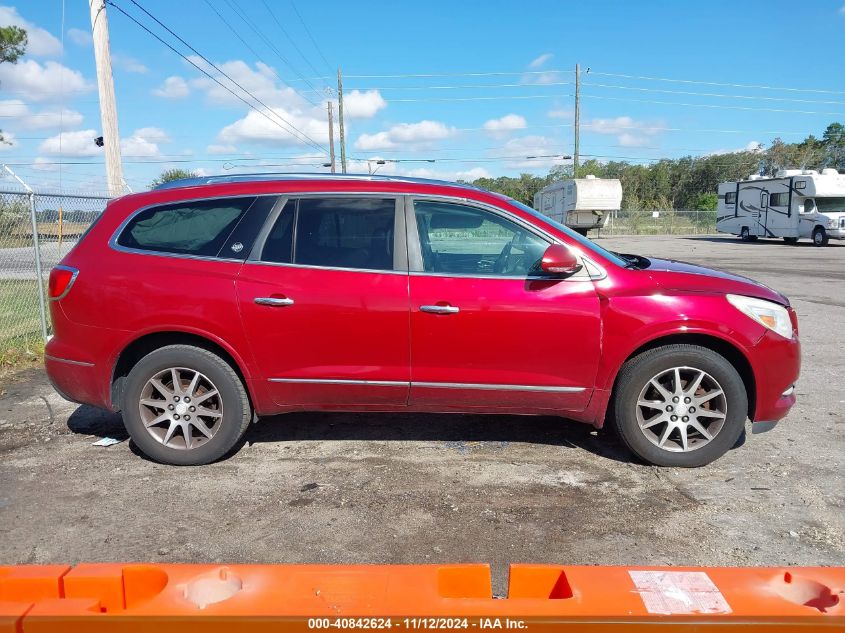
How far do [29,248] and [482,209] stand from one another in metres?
7.24

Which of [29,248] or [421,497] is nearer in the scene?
[421,497]

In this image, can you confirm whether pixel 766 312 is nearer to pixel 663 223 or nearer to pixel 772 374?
pixel 772 374

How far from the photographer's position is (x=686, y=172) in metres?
83.9

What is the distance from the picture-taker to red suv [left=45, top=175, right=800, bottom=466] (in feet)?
13.1

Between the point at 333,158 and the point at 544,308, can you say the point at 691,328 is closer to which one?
the point at 544,308

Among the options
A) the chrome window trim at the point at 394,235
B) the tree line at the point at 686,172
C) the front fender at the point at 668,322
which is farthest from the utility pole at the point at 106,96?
the tree line at the point at 686,172

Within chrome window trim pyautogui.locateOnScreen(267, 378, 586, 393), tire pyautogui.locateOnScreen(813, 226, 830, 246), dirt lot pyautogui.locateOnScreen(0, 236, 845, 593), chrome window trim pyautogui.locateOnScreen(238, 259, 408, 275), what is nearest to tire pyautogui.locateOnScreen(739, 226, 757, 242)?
tire pyautogui.locateOnScreen(813, 226, 830, 246)

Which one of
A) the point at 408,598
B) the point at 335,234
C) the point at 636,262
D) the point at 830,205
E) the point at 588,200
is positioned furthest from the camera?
the point at 588,200

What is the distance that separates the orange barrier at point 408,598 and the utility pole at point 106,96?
1015 centimetres

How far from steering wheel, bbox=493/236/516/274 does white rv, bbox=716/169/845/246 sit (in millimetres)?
29420

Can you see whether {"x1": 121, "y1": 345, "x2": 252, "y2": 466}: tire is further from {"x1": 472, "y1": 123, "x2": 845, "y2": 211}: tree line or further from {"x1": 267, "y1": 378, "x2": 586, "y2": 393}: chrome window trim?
{"x1": 472, "y1": 123, "x2": 845, "y2": 211}: tree line

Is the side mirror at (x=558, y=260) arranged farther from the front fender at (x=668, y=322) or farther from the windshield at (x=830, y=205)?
the windshield at (x=830, y=205)

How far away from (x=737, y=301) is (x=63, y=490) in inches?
169

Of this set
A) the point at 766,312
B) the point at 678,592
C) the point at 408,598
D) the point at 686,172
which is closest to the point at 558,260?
the point at 766,312
